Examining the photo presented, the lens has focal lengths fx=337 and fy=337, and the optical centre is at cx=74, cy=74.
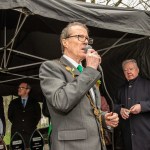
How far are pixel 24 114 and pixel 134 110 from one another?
274 cm

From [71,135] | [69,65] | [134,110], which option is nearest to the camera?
[71,135]

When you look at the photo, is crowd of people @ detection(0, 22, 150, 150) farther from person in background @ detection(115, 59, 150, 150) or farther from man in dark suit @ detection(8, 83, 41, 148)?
man in dark suit @ detection(8, 83, 41, 148)

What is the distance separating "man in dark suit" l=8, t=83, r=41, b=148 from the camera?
20.9 feet

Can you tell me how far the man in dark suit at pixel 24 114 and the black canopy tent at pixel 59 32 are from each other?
452 millimetres

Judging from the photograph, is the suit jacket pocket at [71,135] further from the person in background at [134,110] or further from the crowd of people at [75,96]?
the person in background at [134,110]

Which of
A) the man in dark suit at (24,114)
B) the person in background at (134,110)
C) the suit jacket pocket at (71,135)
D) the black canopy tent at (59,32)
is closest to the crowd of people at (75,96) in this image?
the suit jacket pocket at (71,135)

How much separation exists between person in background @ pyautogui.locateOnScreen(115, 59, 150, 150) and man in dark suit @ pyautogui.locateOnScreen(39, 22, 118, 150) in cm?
201

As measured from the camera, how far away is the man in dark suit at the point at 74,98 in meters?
2.05

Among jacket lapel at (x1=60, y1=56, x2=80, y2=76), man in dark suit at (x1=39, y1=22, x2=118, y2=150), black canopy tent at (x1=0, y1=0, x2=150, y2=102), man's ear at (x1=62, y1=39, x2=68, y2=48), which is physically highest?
black canopy tent at (x1=0, y1=0, x2=150, y2=102)

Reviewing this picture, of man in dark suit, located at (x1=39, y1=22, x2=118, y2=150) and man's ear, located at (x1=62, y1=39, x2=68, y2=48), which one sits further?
man's ear, located at (x1=62, y1=39, x2=68, y2=48)

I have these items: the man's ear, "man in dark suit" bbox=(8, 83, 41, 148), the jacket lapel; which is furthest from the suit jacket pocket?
"man in dark suit" bbox=(8, 83, 41, 148)

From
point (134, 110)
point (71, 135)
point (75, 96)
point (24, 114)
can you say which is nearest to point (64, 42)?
point (75, 96)

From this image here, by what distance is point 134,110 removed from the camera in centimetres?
423

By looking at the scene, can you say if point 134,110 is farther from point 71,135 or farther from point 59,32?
point 71,135
